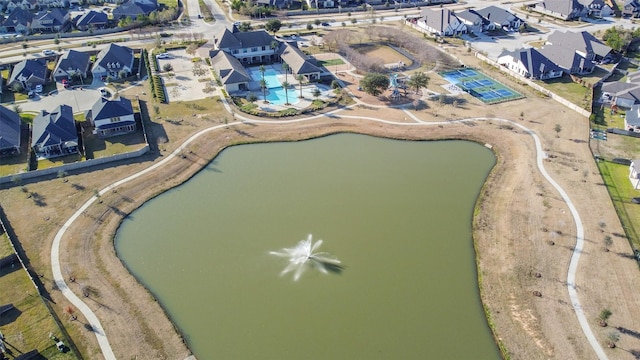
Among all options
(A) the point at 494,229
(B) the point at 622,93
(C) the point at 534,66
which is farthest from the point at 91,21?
(B) the point at 622,93

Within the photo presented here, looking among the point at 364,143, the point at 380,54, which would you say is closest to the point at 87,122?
the point at 364,143

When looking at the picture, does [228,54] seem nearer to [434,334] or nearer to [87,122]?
[87,122]

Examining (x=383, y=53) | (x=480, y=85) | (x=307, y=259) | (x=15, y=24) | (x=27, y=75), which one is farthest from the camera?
(x=15, y=24)

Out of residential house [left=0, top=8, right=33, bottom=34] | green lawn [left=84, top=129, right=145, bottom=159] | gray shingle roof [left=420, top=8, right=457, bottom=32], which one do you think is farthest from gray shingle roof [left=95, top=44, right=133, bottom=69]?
gray shingle roof [left=420, top=8, right=457, bottom=32]

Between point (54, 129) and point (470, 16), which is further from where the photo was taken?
point (470, 16)

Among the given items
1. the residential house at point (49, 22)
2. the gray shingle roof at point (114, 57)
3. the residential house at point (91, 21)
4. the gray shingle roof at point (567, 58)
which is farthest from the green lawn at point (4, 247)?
the gray shingle roof at point (567, 58)

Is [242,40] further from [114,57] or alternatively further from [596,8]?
[596,8]

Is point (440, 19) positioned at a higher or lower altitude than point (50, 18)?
lower
